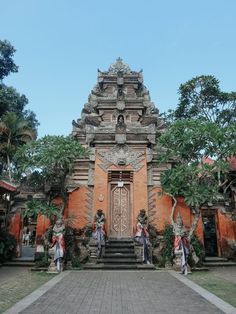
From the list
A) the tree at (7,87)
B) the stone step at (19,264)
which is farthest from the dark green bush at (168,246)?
the tree at (7,87)

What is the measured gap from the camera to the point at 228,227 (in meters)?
16.3

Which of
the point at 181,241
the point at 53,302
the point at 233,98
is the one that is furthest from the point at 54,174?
the point at 233,98

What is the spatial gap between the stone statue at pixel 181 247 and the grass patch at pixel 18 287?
16.1 feet

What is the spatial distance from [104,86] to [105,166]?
650 cm

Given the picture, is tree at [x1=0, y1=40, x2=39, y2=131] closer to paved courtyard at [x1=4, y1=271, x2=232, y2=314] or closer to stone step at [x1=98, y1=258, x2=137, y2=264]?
stone step at [x1=98, y1=258, x2=137, y2=264]

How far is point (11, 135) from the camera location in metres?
20.5

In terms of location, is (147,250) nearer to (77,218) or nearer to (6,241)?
(77,218)

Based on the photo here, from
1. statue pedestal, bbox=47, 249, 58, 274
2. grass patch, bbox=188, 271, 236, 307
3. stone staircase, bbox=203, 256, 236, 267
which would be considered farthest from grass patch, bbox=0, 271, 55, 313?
stone staircase, bbox=203, 256, 236, 267

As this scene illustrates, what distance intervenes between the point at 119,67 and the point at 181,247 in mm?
13201

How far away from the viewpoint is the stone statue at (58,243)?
11953 mm

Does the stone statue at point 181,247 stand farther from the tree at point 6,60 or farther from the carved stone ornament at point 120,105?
the tree at point 6,60

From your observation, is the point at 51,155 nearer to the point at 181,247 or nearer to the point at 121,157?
the point at 121,157

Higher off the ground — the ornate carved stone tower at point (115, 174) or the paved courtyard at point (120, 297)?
the ornate carved stone tower at point (115, 174)

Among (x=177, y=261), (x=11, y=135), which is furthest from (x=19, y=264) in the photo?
Result: (x=11, y=135)
